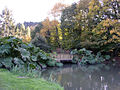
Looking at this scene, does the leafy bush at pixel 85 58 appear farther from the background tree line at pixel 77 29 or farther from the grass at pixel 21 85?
the grass at pixel 21 85

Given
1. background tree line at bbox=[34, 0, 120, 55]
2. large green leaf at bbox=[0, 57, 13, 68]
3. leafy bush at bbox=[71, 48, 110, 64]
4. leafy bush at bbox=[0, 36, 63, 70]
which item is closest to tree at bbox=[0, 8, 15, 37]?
background tree line at bbox=[34, 0, 120, 55]

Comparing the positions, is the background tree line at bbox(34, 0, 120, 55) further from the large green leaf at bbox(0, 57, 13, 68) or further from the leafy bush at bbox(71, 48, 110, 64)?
the large green leaf at bbox(0, 57, 13, 68)

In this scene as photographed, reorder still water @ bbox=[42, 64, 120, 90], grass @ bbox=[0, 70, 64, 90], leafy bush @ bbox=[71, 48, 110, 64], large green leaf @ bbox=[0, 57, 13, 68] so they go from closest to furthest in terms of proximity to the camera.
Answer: grass @ bbox=[0, 70, 64, 90]
still water @ bbox=[42, 64, 120, 90]
large green leaf @ bbox=[0, 57, 13, 68]
leafy bush @ bbox=[71, 48, 110, 64]

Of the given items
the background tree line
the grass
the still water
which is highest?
the background tree line

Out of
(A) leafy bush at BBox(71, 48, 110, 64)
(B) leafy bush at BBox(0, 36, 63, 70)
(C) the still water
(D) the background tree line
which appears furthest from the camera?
(D) the background tree line

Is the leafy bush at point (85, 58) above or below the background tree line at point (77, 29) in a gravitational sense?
below

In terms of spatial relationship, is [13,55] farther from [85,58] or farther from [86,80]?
[85,58]

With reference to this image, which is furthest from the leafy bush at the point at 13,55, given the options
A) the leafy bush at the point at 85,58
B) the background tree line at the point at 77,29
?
the background tree line at the point at 77,29

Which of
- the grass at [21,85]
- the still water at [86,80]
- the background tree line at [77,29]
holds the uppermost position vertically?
the background tree line at [77,29]

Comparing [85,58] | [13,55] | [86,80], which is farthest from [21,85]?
[85,58]

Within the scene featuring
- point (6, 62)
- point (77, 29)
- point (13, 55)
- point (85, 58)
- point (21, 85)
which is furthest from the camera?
point (77, 29)

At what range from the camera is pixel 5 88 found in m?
3.10

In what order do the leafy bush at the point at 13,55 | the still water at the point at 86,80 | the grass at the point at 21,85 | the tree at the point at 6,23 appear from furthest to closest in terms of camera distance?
the tree at the point at 6,23
the leafy bush at the point at 13,55
the still water at the point at 86,80
the grass at the point at 21,85

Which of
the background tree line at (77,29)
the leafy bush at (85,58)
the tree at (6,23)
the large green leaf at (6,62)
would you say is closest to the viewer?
the large green leaf at (6,62)
